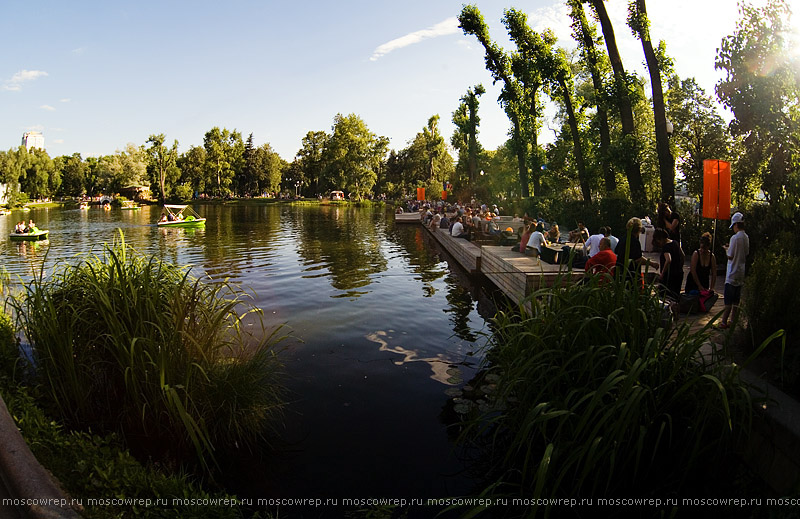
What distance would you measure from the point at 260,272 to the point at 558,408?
575 inches

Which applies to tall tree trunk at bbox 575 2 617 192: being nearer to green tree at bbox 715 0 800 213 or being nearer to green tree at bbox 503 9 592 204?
green tree at bbox 503 9 592 204

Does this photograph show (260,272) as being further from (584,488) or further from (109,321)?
(584,488)

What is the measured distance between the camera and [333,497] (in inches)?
175

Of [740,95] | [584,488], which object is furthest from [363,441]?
[740,95]

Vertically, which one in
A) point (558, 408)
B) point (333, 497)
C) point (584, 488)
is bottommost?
point (333, 497)

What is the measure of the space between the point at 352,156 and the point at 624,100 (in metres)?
67.6

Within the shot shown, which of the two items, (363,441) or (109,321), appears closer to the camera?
(109,321)

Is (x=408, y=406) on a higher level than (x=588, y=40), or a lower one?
lower

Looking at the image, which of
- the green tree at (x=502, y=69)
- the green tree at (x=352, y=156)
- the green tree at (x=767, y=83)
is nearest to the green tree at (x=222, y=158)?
the green tree at (x=352, y=156)

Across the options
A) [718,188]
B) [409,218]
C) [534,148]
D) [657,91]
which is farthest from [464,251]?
[409,218]

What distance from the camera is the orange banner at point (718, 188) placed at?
1049 cm

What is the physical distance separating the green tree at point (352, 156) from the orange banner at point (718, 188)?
246 feet

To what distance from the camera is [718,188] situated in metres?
10.6

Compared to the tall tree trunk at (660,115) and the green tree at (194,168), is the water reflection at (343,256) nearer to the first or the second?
the tall tree trunk at (660,115)
